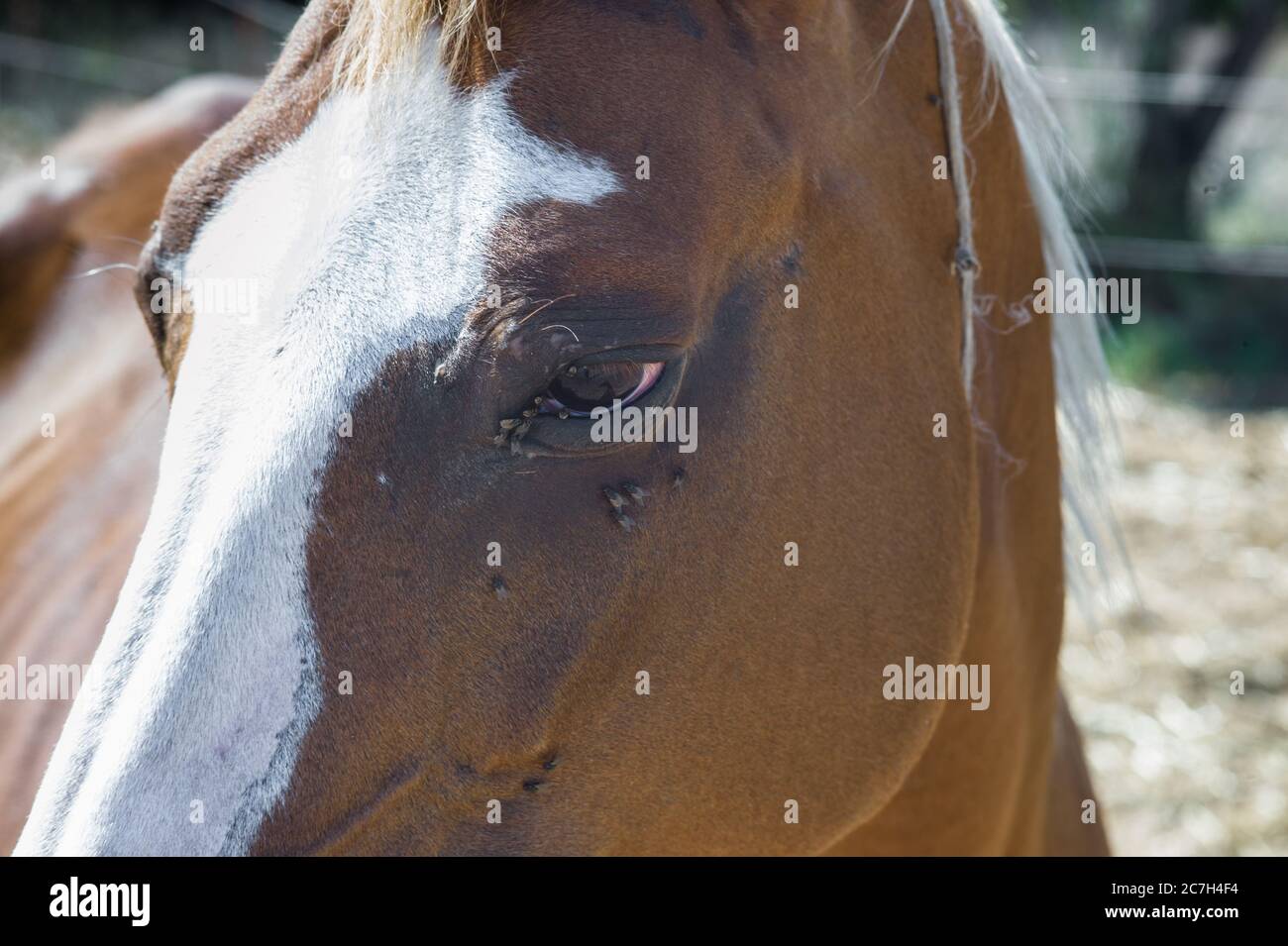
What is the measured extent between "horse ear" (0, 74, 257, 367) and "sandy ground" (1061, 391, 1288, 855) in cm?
290

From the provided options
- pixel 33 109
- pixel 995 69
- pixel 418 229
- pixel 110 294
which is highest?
pixel 33 109

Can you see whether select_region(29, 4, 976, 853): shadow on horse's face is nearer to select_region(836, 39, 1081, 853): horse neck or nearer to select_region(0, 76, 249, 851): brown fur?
select_region(836, 39, 1081, 853): horse neck

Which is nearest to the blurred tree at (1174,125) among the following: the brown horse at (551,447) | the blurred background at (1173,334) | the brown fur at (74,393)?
the blurred background at (1173,334)

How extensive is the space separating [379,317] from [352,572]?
0.25 metres

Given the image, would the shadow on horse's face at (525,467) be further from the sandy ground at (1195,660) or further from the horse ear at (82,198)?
the horse ear at (82,198)

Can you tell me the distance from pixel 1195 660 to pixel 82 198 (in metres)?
4.22

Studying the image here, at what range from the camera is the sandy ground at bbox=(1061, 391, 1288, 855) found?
3.77m

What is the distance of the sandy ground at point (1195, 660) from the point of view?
3.77 metres

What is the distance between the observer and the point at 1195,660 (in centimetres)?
449

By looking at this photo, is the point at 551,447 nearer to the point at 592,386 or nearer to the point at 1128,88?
the point at 592,386

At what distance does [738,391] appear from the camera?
1278mm

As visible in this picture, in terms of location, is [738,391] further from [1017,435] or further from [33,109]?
[33,109]

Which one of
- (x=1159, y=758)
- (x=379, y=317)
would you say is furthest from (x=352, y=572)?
(x=1159, y=758)

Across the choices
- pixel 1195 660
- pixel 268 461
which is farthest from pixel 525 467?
pixel 1195 660
